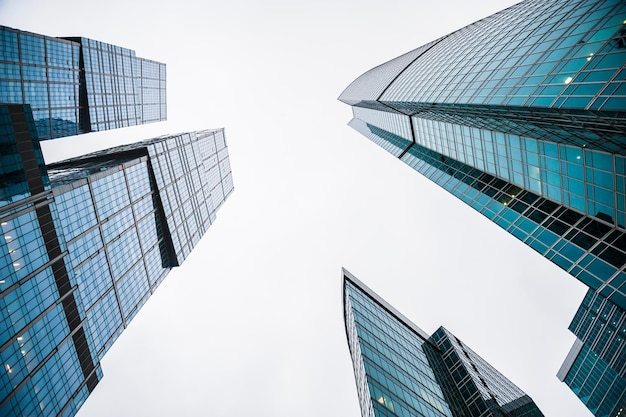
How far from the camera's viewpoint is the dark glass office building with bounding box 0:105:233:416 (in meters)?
35.1

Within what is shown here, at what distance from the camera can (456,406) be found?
45.5 metres

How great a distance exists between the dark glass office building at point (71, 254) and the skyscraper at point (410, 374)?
3637cm

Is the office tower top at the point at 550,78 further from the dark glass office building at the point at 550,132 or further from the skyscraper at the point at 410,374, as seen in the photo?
the skyscraper at the point at 410,374

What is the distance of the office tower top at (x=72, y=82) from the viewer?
2756 inches

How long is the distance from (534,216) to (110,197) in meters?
63.1

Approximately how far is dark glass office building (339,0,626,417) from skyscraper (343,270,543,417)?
20927 millimetres

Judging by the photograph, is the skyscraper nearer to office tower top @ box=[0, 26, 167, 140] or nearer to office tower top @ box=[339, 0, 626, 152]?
office tower top @ box=[339, 0, 626, 152]

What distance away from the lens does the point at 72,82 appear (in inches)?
3469

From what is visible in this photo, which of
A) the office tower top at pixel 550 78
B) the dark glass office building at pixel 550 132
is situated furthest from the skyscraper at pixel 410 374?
the office tower top at pixel 550 78

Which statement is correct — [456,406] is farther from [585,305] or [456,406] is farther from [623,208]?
[585,305]

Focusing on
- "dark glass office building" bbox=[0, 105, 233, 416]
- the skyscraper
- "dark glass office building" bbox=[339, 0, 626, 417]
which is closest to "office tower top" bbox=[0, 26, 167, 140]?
"dark glass office building" bbox=[0, 105, 233, 416]

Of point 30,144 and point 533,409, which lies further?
point 533,409

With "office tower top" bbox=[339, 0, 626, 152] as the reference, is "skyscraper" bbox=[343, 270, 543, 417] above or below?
below

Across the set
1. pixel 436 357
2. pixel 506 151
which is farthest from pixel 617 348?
pixel 506 151
